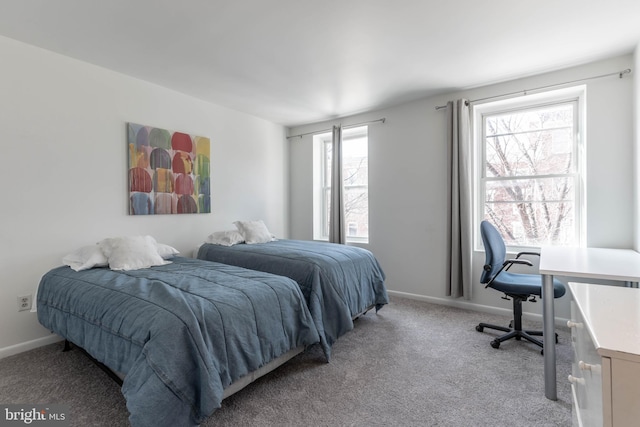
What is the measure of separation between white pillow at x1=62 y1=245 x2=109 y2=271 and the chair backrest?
3181 mm

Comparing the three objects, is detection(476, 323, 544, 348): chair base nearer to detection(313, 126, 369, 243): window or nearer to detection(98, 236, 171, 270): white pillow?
detection(313, 126, 369, 243): window

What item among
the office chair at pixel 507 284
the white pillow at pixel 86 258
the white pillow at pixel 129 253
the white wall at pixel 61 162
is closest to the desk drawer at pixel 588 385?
the office chair at pixel 507 284

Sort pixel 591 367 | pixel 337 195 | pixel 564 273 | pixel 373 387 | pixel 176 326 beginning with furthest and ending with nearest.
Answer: pixel 337 195 < pixel 373 387 < pixel 564 273 < pixel 176 326 < pixel 591 367

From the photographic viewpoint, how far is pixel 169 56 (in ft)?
8.67

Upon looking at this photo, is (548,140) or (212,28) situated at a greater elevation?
(212,28)

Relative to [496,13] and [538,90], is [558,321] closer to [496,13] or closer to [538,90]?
[538,90]

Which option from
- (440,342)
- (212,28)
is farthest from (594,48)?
(212,28)

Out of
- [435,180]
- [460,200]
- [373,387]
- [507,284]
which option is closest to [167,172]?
[373,387]

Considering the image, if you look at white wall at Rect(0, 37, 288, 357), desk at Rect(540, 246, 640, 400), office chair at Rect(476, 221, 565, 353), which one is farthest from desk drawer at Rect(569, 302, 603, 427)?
white wall at Rect(0, 37, 288, 357)

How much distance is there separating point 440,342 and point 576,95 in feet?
9.15

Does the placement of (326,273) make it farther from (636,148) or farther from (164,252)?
(636,148)

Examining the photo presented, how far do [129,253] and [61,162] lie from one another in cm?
105

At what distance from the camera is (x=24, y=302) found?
2.46 metres

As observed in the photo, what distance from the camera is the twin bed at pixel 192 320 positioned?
138 centimetres
